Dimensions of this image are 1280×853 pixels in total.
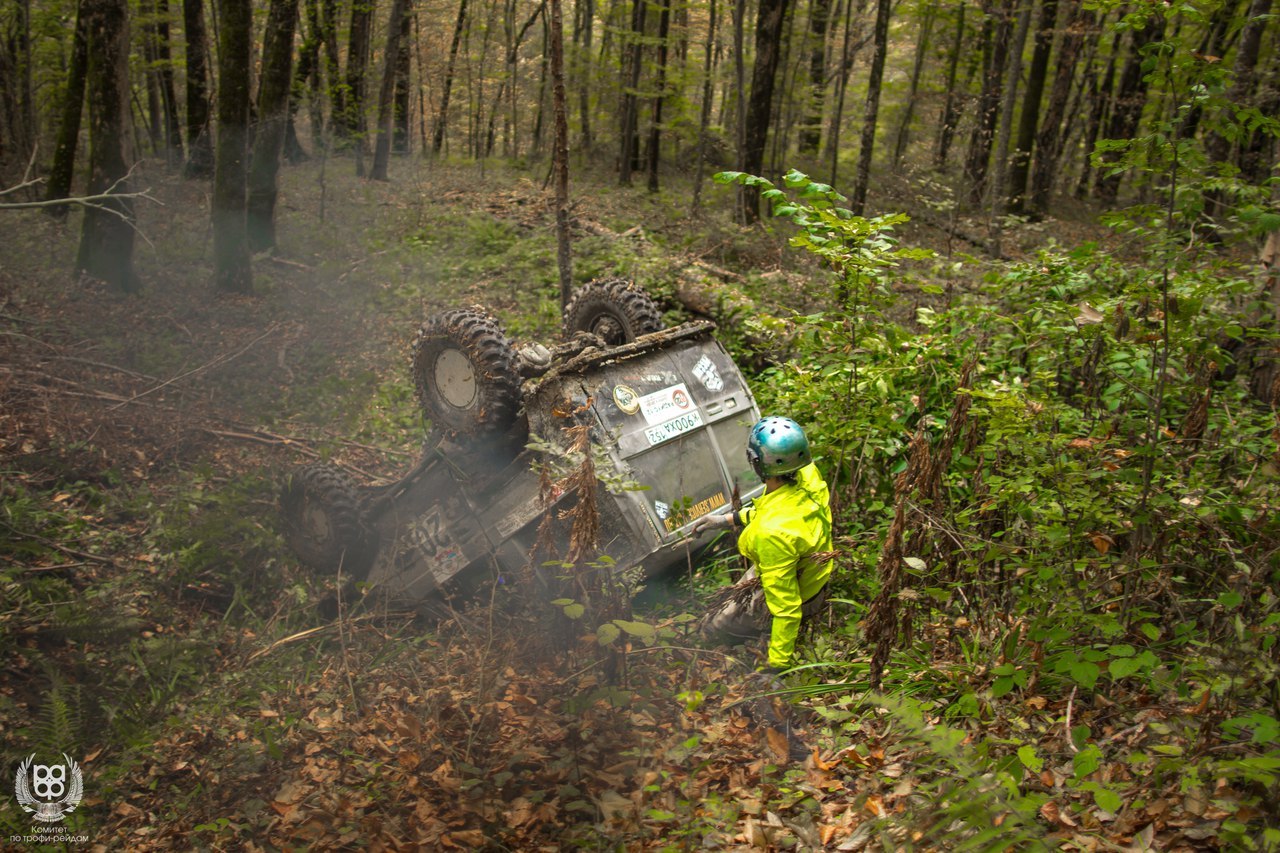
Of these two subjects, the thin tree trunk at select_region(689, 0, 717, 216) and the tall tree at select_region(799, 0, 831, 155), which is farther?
the tall tree at select_region(799, 0, 831, 155)

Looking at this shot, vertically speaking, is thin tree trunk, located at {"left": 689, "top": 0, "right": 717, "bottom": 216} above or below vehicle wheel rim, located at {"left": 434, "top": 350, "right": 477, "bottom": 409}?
above

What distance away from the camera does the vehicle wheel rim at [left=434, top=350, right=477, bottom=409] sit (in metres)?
6.25

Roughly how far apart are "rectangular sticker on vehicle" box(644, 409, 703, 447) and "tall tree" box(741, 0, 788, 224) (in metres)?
Result: 9.41

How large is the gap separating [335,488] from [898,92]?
24047mm

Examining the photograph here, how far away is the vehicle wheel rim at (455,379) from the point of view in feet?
20.5

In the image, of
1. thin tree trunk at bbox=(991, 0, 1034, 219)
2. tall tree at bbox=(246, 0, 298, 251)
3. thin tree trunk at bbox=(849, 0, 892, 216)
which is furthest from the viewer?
thin tree trunk at bbox=(849, 0, 892, 216)

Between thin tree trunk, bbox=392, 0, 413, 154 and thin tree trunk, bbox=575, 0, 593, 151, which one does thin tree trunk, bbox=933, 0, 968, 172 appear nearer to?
thin tree trunk, bbox=575, 0, 593, 151

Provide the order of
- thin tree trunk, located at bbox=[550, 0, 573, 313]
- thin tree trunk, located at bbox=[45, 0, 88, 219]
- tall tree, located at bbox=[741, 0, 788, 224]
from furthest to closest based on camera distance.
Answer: tall tree, located at bbox=[741, 0, 788, 224] < thin tree trunk, located at bbox=[45, 0, 88, 219] < thin tree trunk, located at bbox=[550, 0, 573, 313]

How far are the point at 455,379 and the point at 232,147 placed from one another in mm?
7956

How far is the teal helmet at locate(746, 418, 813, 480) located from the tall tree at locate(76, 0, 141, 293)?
9.84 meters

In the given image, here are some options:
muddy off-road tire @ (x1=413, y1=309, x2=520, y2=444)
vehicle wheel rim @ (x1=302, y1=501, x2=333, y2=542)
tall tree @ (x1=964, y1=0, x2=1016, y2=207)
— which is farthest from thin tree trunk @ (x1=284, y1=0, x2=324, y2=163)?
muddy off-road tire @ (x1=413, y1=309, x2=520, y2=444)

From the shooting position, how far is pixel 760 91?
14.7 metres

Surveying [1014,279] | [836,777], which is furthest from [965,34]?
[836,777]
